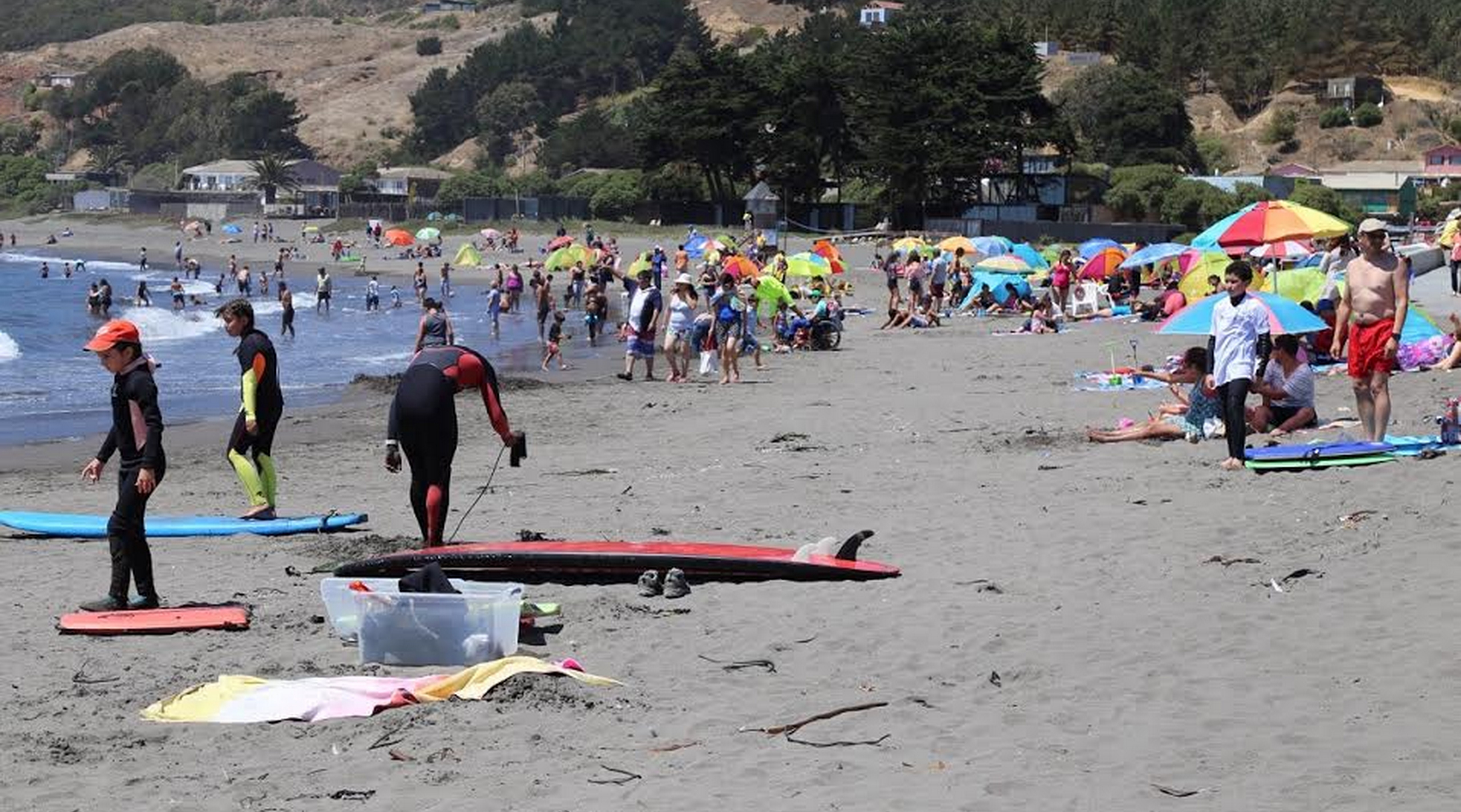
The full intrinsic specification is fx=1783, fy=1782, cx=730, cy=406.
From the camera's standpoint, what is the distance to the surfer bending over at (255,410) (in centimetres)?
1012

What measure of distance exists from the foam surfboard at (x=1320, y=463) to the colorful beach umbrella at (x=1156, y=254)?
66.1ft

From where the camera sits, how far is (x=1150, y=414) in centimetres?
1419

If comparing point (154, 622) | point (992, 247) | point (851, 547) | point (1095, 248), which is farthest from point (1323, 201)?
point (154, 622)

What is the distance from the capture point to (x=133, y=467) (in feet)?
25.7

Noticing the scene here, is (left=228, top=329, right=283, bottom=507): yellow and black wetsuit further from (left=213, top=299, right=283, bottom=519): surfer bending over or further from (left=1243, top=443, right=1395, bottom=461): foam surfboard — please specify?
(left=1243, top=443, right=1395, bottom=461): foam surfboard

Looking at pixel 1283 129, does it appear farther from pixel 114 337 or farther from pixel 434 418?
pixel 114 337

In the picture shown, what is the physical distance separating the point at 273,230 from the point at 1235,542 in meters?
91.8

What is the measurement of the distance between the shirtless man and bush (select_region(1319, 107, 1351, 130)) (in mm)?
94342

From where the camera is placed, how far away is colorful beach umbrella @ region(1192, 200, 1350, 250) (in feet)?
55.4

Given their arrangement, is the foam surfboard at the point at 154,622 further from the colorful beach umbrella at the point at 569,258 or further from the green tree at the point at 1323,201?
the green tree at the point at 1323,201

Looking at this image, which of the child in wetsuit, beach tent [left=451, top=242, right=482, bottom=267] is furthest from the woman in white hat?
beach tent [left=451, top=242, right=482, bottom=267]

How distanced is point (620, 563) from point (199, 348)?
2546cm

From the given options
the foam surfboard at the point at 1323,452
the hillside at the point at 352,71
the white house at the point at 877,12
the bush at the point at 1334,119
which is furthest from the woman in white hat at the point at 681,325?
the hillside at the point at 352,71

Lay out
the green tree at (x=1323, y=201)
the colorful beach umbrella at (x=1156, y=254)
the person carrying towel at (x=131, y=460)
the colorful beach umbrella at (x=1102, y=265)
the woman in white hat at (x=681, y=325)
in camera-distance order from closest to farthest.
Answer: the person carrying towel at (x=131, y=460), the woman in white hat at (x=681, y=325), the colorful beach umbrella at (x=1156, y=254), the colorful beach umbrella at (x=1102, y=265), the green tree at (x=1323, y=201)
